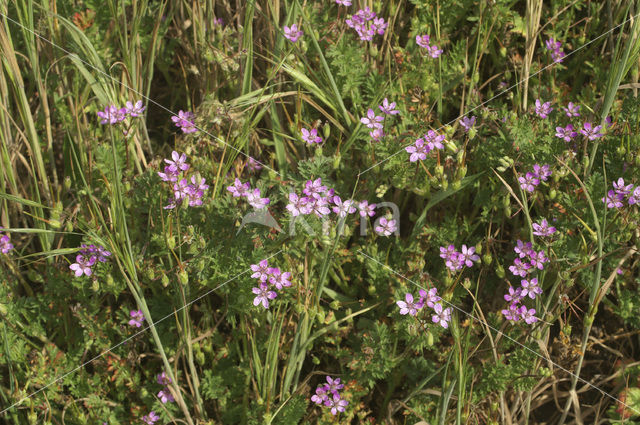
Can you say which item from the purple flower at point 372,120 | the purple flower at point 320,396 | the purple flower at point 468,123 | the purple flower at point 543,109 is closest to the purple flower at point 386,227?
the purple flower at point 372,120

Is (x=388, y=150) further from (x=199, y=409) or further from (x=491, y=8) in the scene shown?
(x=199, y=409)

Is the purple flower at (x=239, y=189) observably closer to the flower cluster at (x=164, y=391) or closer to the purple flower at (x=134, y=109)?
the purple flower at (x=134, y=109)

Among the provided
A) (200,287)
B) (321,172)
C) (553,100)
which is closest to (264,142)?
(321,172)

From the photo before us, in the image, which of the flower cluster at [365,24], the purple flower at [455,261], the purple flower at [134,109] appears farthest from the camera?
the flower cluster at [365,24]

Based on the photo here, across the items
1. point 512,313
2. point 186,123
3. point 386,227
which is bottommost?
point 512,313

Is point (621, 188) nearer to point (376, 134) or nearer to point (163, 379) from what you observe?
point (376, 134)

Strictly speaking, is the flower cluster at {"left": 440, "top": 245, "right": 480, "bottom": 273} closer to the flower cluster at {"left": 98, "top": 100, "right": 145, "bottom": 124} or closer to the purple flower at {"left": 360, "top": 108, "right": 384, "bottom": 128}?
the purple flower at {"left": 360, "top": 108, "right": 384, "bottom": 128}

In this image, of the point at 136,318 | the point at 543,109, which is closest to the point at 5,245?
the point at 136,318
